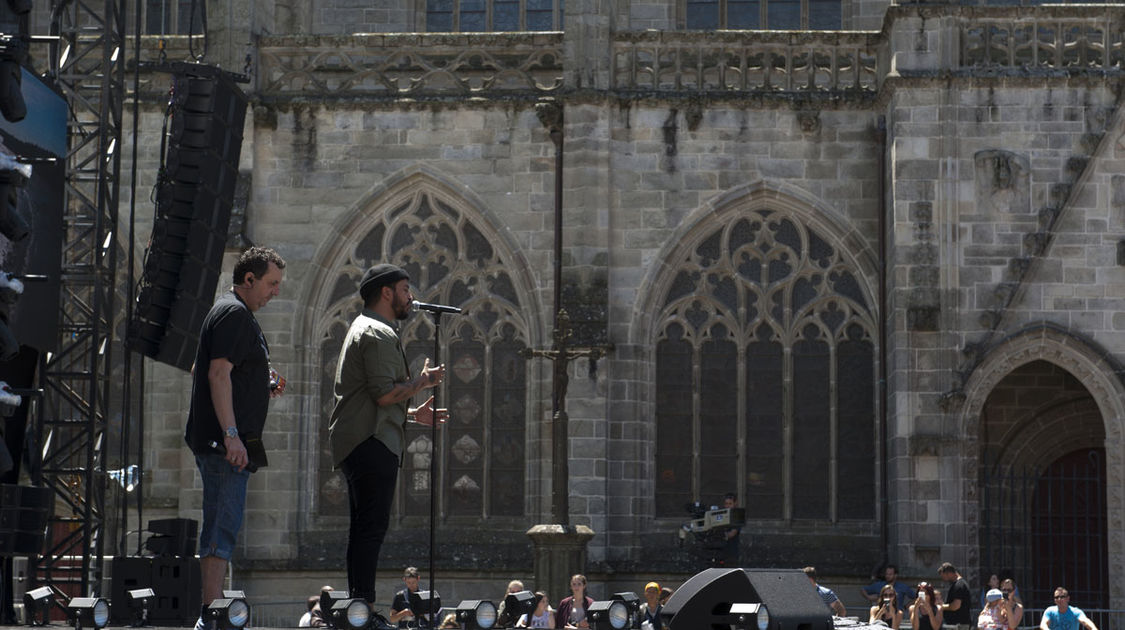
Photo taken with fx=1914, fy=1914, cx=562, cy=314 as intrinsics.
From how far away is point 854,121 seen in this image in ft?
67.1

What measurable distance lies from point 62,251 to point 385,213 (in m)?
4.34

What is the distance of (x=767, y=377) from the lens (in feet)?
67.3

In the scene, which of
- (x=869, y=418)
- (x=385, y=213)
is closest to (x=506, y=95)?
(x=385, y=213)

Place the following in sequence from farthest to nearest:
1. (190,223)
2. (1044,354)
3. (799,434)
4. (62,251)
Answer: (799,434)
(1044,354)
(62,251)
(190,223)

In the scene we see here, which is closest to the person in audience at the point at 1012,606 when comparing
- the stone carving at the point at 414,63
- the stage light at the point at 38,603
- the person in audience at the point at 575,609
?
the person in audience at the point at 575,609

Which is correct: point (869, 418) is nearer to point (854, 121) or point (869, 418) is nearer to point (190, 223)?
point (854, 121)

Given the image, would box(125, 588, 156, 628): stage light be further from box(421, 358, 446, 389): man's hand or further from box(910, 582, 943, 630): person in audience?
box(910, 582, 943, 630): person in audience

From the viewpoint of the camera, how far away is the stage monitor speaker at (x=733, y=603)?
7.92 metres

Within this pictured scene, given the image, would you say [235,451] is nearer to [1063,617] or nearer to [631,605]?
[631,605]

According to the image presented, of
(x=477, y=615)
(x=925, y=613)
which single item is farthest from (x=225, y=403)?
(x=925, y=613)

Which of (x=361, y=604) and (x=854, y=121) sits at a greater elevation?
(x=854, y=121)

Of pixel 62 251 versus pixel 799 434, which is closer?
pixel 62 251

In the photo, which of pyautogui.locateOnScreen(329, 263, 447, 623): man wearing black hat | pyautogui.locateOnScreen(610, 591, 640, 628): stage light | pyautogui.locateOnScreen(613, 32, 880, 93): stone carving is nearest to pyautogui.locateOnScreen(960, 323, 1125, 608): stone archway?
pyautogui.locateOnScreen(613, 32, 880, 93): stone carving

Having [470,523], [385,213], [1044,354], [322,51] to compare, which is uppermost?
[322,51]
